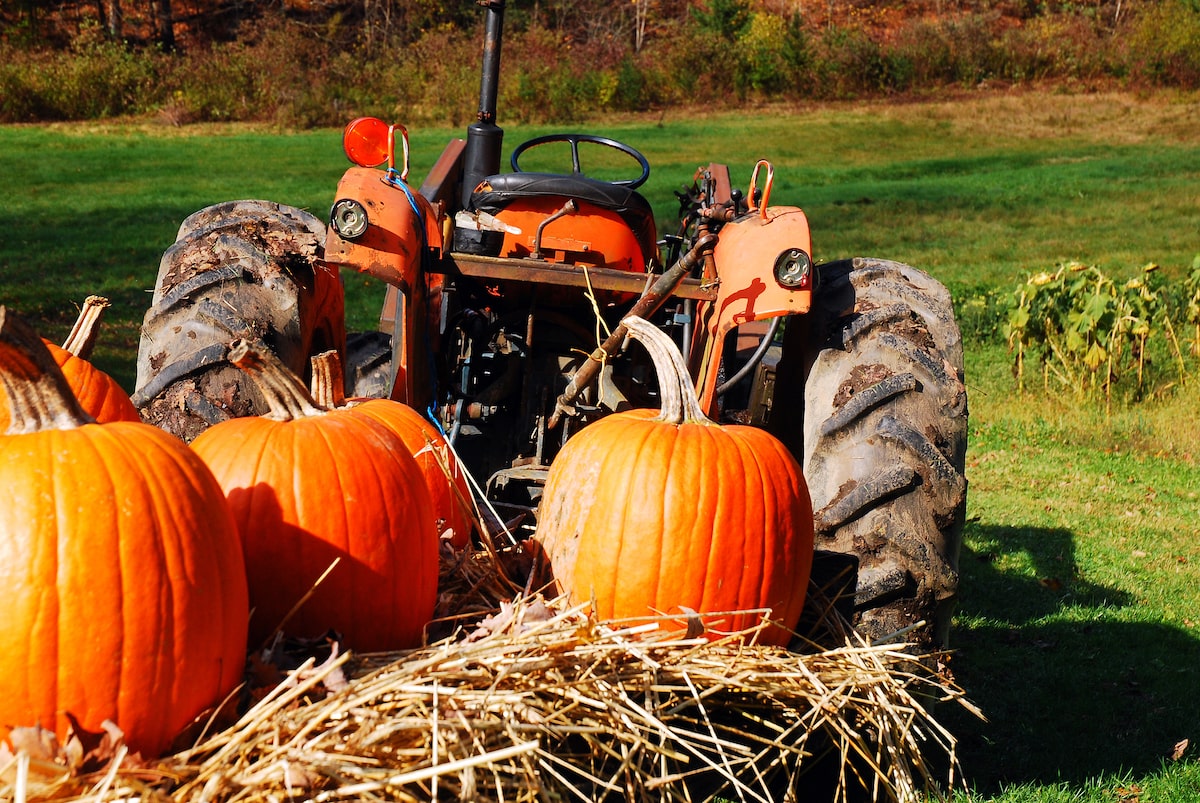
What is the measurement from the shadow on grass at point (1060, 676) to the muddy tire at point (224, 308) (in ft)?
7.96

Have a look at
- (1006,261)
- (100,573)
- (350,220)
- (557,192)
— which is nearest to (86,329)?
(350,220)

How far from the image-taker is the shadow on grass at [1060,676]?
388 cm

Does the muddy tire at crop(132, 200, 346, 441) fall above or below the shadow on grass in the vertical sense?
above

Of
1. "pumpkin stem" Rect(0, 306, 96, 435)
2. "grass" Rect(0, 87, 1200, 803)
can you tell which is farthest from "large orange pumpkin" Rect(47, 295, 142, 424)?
"grass" Rect(0, 87, 1200, 803)

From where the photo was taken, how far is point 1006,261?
15289 millimetres

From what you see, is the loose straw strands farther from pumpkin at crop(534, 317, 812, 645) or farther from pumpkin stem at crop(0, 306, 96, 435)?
pumpkin stem at crop(0, 306, 96, 435)

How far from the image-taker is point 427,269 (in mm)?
3686

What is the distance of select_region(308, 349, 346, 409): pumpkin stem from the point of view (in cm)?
247

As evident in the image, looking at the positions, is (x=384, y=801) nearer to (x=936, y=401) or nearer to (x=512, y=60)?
(x=936, y=401)

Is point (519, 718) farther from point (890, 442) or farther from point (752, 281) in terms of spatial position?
point (752, 281)

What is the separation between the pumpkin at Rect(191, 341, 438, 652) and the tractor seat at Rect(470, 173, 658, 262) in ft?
6.49

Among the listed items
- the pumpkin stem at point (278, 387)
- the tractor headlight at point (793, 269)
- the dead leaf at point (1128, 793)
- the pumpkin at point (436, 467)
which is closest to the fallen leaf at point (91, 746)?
the pumpkin stem at point (278, 387)

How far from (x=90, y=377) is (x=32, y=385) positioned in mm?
747

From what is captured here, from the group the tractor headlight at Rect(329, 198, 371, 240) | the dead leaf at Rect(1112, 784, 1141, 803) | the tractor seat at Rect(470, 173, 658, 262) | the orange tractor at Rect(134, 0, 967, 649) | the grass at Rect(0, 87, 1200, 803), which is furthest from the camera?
the grass at Rect(0, 87, 1200, 803)
